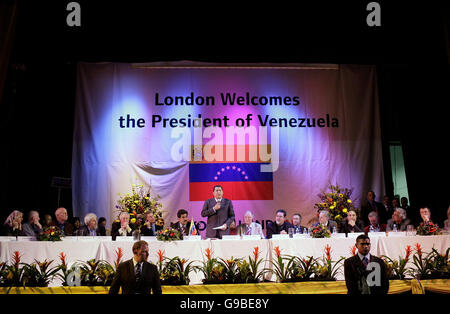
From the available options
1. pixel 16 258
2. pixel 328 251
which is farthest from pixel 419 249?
pixel 16 258

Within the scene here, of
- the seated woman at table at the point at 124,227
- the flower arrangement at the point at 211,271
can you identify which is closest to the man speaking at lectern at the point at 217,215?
the seated woman at table at the point at 124,227

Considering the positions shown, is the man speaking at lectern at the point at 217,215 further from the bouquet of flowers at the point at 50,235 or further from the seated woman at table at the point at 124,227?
the bouquet of flowers at the point at 50,235

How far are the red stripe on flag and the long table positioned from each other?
315cm

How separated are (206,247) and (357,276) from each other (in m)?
1.91

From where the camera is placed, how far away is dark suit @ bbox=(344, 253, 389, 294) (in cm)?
348

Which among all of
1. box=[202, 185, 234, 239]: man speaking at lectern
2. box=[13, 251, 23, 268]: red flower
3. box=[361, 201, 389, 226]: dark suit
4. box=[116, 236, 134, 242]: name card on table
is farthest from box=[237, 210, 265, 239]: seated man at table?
box=[361, 201, 389, 226]: dark suit

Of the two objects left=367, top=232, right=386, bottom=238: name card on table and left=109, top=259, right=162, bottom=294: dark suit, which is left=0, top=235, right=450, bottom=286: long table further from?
left=109, top=259, right=162, bottom=294: dark suit

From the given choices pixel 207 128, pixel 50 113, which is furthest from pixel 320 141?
pixel 50 113

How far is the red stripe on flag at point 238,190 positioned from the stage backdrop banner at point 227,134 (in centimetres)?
2

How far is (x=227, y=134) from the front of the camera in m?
8.41

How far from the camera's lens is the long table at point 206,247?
492 cm

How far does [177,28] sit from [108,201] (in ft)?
10.4

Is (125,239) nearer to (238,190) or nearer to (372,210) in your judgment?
(238,190)
